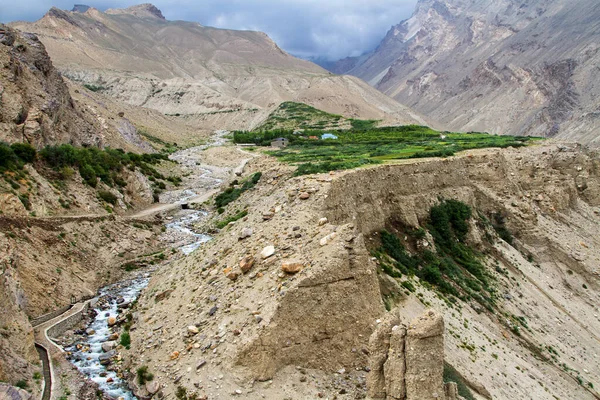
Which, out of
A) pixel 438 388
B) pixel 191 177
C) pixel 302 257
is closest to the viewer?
pixel 438 388

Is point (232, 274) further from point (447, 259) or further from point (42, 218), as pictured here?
point (447, 259)

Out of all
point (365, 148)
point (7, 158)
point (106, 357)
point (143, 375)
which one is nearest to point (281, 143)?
point (365, 148)

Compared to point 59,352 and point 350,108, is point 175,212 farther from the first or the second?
point 350,108

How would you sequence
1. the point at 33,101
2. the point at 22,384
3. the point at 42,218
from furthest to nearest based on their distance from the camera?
the point at 33,101 → the point at 42,218 → the point at 22,384

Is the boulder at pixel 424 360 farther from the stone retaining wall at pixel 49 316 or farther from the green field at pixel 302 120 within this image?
the green field at pixel 302 120

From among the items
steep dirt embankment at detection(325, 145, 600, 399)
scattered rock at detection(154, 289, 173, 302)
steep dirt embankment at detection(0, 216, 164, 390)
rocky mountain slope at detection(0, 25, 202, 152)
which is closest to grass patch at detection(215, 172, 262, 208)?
steep dirt embankment at detection(0, 216, 164, 390)

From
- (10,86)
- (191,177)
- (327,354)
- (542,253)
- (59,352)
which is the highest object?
(10,86)

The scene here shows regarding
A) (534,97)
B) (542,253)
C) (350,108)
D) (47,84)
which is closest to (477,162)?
(542,253)
